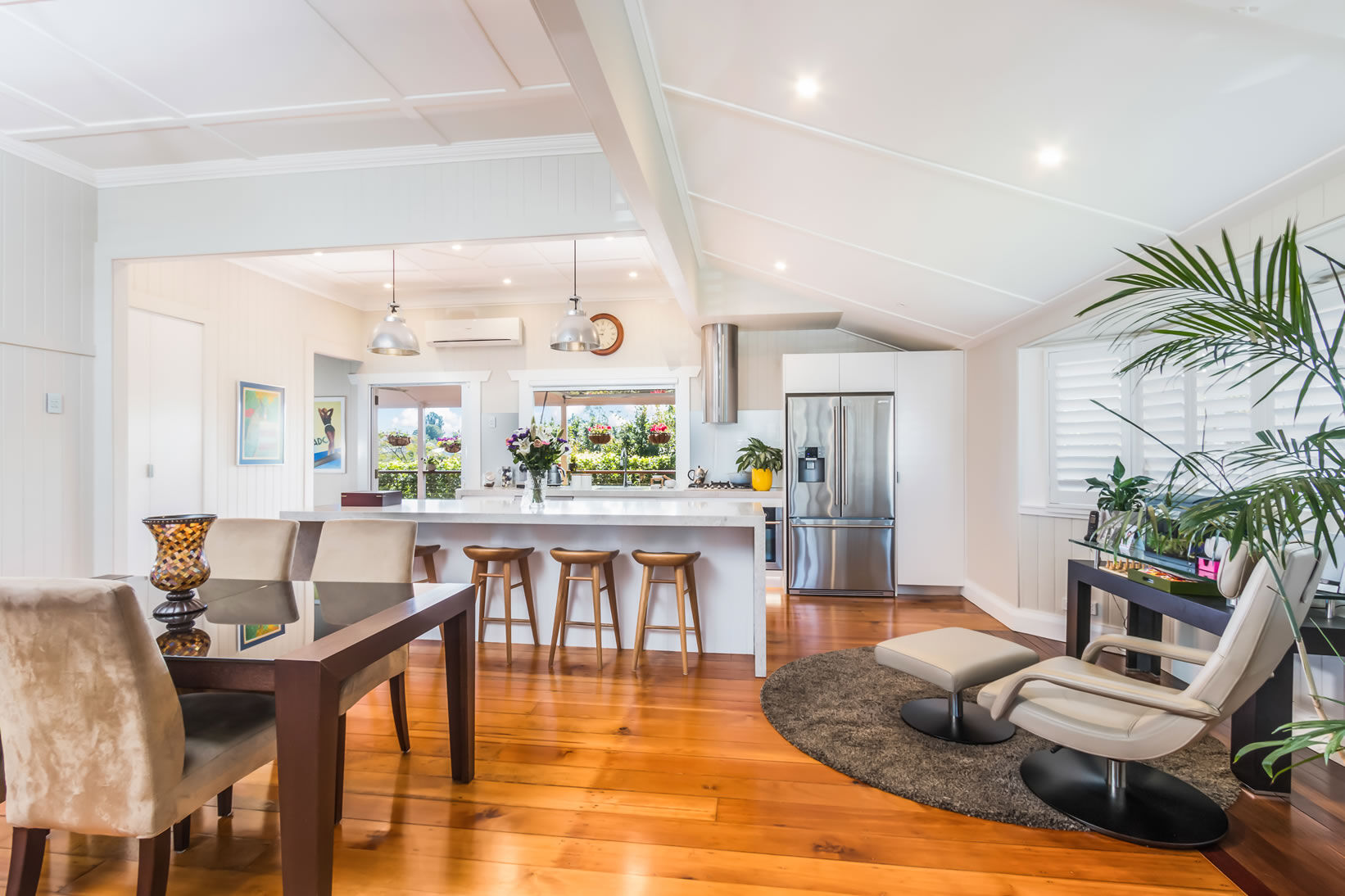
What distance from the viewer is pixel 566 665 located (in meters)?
3.59

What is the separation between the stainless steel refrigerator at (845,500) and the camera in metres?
5.44

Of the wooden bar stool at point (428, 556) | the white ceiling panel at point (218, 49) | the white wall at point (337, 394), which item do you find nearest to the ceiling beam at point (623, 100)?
the white ceiling panel at point (218, 49)

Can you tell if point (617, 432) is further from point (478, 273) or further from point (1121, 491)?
point (1121, 491)

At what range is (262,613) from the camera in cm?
203

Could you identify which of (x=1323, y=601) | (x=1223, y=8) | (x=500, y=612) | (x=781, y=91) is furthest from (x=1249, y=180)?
(x=500, y=612)

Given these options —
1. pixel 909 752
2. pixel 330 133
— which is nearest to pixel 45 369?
pixel 330 133

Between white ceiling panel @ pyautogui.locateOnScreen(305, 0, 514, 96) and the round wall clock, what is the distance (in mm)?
3587

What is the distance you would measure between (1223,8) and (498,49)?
7.91 feet

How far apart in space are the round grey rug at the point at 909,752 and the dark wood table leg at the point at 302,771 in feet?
5.76

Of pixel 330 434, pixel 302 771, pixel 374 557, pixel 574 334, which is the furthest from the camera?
pixel 330 434

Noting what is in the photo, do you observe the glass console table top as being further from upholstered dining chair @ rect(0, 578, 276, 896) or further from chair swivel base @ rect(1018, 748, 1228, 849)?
upholstered dining chair @ rect(0, 578, 276, 896)

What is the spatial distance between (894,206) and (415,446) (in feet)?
19.4

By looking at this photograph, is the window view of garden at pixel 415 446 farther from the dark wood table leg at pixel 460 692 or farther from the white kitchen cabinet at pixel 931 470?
the dark wood table leg at pixel 460 692

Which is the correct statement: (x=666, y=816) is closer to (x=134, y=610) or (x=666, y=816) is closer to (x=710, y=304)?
(x=134, y=610)
